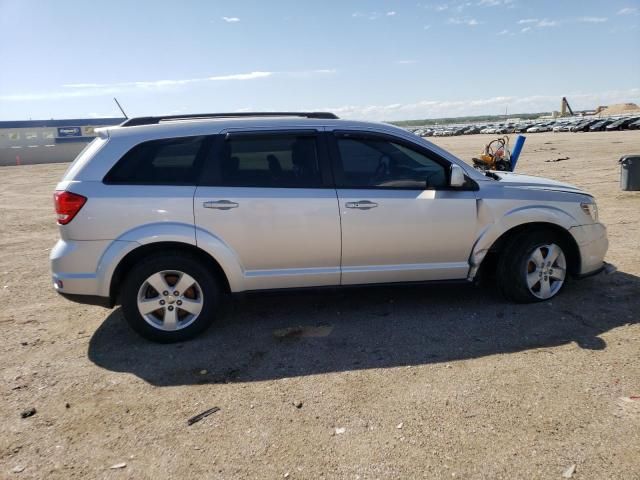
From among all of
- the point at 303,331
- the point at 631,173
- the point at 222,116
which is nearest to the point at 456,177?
the point at 303,331

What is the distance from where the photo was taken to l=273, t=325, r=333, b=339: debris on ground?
14.4 ft

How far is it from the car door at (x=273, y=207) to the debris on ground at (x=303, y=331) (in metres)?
0.44

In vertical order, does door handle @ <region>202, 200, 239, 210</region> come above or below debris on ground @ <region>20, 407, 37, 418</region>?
above

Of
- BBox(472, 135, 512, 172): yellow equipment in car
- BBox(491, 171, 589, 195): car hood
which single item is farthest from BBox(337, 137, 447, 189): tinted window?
BBox(472, 135, 512, 172): yellow equipment in car

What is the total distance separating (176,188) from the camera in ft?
13.6

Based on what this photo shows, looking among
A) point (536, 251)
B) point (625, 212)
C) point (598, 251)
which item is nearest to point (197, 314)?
point (536, 251)

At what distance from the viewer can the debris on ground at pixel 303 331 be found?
440 centimetres

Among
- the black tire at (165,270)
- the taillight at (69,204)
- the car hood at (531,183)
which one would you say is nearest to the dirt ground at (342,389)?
the black tire at (165,270)

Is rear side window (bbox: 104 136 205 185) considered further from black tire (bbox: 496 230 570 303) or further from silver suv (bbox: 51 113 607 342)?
black tire (bbox: 496 230 570 303)

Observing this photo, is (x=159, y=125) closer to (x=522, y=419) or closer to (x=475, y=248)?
(x=475, y=248)

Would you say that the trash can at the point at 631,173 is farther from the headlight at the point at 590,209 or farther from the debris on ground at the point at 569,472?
the debris on ground at the point at 569,472

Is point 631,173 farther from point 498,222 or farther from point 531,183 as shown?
point 498,222

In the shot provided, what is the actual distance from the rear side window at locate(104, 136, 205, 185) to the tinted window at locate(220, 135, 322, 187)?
268 mm

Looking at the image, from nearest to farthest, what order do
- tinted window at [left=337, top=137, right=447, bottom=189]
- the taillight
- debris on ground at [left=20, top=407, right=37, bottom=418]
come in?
1. debris on ground at [left=20, top=407, right=37, bottom=418]
2. the taillight
3. tinted window at [left=337, top=137, right=447, bottom=189]
